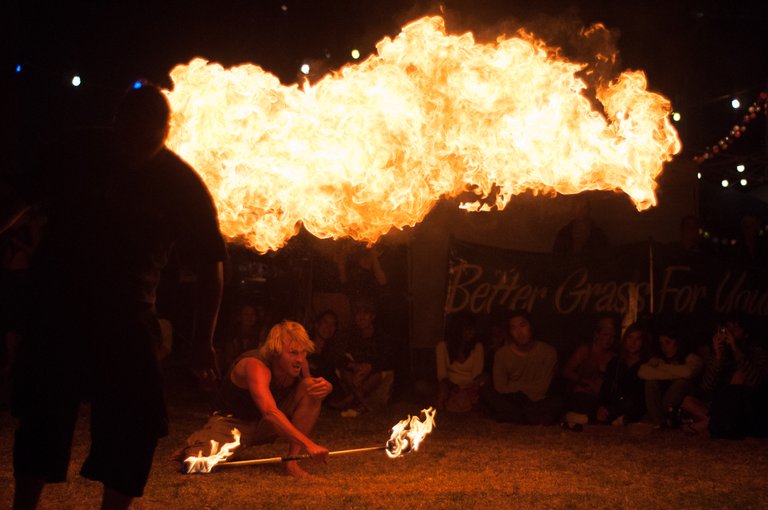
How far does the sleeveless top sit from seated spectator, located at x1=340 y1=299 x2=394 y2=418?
2.75m

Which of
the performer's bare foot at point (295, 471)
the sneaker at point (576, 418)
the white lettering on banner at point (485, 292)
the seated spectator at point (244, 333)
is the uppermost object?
the white lettering on banner at point (485, 292)

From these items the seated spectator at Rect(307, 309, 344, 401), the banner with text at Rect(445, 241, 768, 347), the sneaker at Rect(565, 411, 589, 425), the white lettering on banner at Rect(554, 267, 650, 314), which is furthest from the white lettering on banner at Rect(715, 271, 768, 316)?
the seated spectator at Rect(307, 309, 344, 401)

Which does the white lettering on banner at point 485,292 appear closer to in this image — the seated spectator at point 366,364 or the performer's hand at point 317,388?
the seated spectator at point 366,364

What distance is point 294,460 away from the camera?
595 cm

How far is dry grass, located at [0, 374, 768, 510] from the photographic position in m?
5.26

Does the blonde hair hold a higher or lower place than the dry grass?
higher

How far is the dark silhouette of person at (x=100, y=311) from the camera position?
3027 mm

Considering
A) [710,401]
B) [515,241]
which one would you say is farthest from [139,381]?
[515,241]

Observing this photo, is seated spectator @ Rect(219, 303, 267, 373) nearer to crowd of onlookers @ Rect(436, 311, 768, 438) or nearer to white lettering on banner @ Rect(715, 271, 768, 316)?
crowd of onlookers @ Rect(436, 311, 768, 438)

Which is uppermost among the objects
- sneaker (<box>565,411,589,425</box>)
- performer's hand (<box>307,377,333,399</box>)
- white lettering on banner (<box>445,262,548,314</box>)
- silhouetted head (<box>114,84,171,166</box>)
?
silhouetted head (<box>114,84,171,166</box>)

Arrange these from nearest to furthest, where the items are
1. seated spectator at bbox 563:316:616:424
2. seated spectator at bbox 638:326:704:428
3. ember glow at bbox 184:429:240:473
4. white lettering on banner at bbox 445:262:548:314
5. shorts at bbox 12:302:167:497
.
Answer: shorts at bbox 12:302:167:497
ember glow at bbox 184:429:240:473
seated spectator at bbox 638:326:704:428
seated spectator at bbox 563:316:616:424
white lettering on banner at bbox 445:262:548:314

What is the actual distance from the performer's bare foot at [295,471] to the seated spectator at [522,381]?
3.16 metres

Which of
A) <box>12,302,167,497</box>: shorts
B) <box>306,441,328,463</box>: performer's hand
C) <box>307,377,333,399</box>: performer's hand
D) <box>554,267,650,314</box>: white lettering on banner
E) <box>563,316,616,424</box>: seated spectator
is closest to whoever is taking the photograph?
<box>12,302,167,497</box>: shorts

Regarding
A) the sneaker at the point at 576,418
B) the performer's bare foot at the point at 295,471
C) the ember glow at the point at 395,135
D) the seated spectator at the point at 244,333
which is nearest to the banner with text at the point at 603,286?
the sneaker at the point at 576,418
